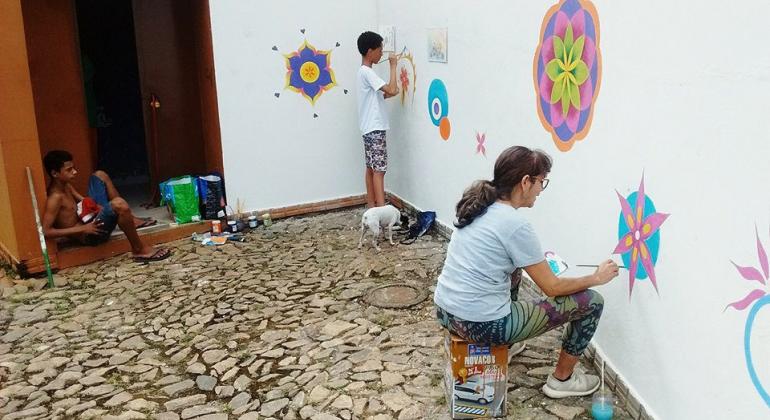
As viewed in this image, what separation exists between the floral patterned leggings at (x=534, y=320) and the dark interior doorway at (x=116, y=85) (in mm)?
6628

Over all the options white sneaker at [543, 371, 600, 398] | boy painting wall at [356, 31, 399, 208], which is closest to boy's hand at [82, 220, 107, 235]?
boy painting wall at [356, 31, 399, 208]

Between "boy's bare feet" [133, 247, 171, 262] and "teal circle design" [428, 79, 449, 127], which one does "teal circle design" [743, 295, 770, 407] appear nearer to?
"teal circle design" [428, 79, 449, 127]

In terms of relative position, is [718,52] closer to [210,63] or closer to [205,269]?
[205,269]

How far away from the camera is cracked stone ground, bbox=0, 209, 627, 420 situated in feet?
13.1

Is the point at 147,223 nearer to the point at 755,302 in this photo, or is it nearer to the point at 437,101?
the point at 437,101

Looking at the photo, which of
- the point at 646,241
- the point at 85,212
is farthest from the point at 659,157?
the point at 85,212

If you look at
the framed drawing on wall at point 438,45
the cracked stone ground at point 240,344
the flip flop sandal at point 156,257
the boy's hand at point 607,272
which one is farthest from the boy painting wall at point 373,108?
the boy's hand at point 607,272

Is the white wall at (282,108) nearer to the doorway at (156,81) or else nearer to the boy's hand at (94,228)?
the doorway at (156,81)

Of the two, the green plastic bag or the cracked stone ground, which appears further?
the green plastic bag

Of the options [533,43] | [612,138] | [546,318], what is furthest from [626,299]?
[533,43]

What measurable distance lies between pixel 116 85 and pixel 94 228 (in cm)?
408

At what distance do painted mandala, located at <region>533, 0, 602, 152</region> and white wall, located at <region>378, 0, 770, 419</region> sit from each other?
0.29 ft

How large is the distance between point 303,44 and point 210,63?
1.08m

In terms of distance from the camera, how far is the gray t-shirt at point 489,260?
3.41 meters
